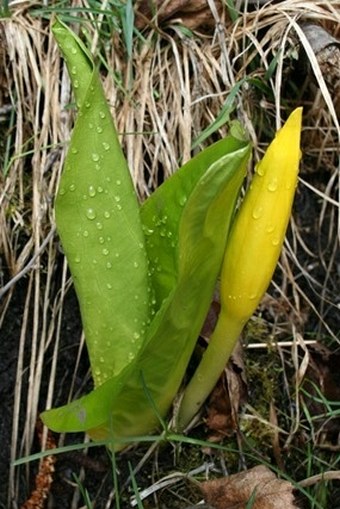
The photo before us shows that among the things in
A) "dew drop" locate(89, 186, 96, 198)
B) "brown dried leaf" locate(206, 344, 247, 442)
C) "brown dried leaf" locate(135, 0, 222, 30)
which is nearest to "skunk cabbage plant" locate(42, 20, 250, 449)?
"dew drop" locate(89, 186, 96, 198)

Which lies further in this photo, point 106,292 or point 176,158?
point 176,158

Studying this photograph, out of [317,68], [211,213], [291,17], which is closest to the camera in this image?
[211,213]

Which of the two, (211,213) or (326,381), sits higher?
(211,213)

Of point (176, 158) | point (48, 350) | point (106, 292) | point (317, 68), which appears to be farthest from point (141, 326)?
point (317, 68)

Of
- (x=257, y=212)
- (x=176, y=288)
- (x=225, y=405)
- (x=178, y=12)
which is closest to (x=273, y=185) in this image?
(x=257, y=212)

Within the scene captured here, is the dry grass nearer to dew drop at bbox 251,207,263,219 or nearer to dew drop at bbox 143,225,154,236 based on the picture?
dew drop at bbox 143,225,154,236

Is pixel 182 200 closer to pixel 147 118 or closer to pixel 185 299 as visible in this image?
pixel 185 299

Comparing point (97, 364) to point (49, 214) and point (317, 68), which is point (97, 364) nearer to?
point (49, 214)
